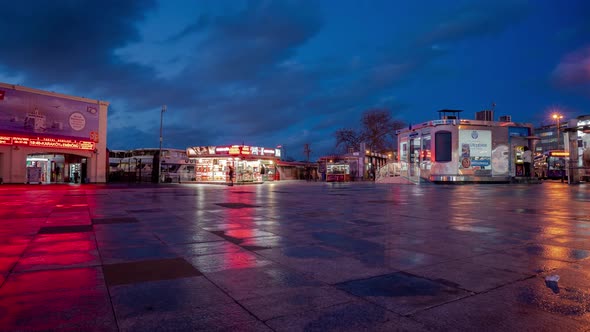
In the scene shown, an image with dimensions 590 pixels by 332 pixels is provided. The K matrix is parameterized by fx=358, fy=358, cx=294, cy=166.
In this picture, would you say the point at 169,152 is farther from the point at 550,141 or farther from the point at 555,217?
the point at 550,141

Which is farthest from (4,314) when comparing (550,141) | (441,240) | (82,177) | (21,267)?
(550,141)

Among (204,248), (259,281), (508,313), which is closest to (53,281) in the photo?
(204,248)

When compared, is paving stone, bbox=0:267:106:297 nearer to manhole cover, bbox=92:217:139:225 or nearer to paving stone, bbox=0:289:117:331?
paving stone, bbox=0:289:117:331

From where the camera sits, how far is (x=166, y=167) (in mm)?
50375

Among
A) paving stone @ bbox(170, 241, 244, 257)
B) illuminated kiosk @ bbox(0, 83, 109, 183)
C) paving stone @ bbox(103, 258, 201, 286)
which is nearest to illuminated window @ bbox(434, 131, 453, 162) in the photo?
illuminated kiosk @ bbox(0, 83, 109, 183)

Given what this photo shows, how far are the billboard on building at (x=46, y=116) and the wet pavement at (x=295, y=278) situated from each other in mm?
28800

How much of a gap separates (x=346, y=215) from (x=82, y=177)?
3512cm

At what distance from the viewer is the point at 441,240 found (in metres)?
6.26

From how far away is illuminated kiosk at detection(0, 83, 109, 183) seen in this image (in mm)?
30031

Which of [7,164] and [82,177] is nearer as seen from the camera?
[7,164]

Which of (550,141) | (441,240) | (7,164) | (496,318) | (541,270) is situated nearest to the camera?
(496,318)

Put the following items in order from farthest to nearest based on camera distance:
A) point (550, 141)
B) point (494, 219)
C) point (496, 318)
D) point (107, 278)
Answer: point (550, 141) < point (494, 219) < point (107, 278) < point (496, 318)

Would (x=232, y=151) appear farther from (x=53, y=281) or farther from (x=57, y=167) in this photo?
(x=53, y=281)

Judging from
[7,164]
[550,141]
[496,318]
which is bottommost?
[496,318]
